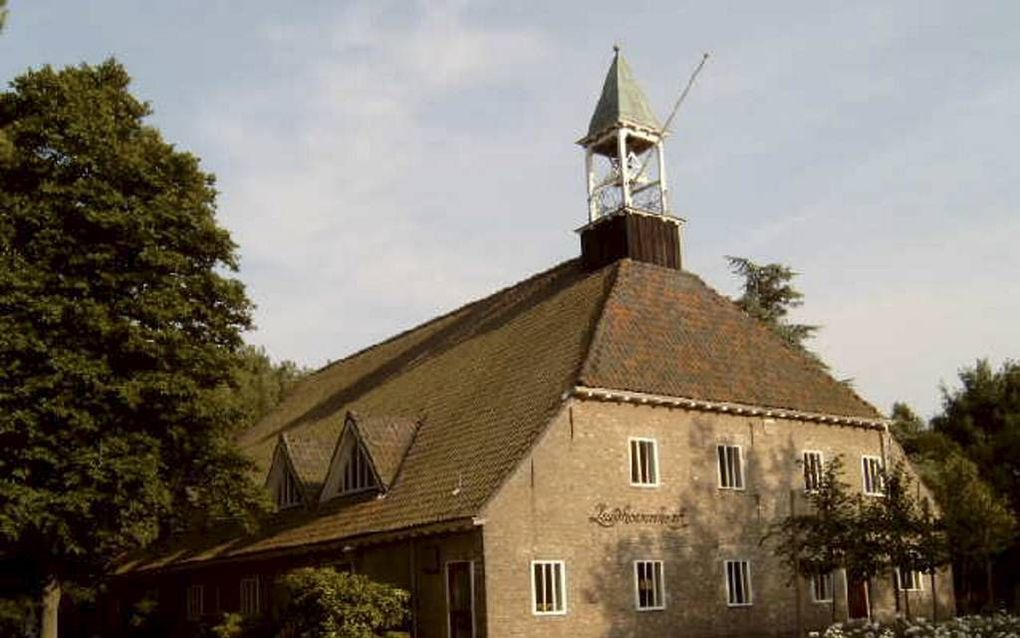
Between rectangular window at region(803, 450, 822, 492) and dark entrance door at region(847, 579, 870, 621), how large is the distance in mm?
3091

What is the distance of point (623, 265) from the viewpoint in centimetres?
3312

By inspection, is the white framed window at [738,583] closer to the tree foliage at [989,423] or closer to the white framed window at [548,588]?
the white framed window at [548,588]

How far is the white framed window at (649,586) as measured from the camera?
90.3 ft

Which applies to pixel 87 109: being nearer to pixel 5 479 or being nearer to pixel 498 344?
pixel 5 479

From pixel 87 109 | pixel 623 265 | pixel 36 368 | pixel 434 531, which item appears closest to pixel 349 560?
pixel 434 531

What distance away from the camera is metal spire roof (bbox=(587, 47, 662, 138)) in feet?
117

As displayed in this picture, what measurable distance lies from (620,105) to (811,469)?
13267 millimetres

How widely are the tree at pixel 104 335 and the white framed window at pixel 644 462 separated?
1050 cm

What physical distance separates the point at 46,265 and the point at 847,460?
931 inches

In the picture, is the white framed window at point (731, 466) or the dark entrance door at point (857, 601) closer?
the white framed window at point (731, 466)

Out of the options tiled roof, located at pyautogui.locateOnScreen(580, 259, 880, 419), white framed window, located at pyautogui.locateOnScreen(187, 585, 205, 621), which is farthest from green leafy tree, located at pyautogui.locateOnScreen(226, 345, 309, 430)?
tiled roof, located at pyautogui.locateOnScreen(580, 259, 880, 419)

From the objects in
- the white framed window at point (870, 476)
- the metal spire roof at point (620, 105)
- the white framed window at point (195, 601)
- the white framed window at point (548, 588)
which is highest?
the metal spire roof at point (620, 105)

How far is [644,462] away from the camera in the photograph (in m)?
28.8

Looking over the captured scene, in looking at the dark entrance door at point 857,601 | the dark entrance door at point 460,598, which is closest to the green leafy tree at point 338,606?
the dark entrance door at point 460,598
